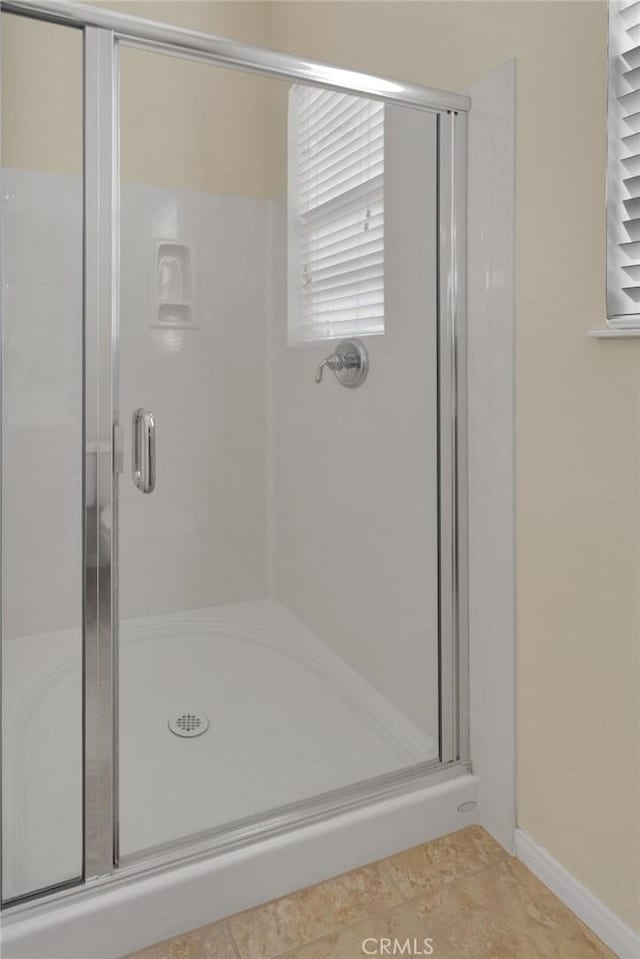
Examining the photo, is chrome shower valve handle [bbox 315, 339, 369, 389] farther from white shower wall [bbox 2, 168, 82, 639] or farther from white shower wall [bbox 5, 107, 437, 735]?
white shower wall [bbox 2, 168, 82, 639]

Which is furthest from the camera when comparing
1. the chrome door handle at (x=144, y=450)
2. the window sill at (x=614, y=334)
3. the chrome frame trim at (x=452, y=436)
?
the chrome frame trim at (x=452, y=436)

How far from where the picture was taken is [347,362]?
58.3 inches

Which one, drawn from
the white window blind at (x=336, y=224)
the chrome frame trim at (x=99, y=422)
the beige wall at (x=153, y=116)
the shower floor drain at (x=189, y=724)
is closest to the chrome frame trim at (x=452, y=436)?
the white window blind at (x=336, y=224)

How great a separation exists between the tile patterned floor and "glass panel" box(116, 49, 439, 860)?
169mm

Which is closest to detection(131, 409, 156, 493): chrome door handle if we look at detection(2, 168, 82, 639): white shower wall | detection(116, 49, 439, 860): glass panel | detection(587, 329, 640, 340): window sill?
detection(116, 49, 439, 860): glass panel

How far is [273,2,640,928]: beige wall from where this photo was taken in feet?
3.52

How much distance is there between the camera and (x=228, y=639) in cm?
148

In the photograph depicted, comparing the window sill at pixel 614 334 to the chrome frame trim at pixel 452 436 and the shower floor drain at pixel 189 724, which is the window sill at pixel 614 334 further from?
the shower floor drain at pixel 189 724

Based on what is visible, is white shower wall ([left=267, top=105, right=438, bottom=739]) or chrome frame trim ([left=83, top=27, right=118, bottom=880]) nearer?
chrome frame trim ([left=83, top=27, right=118, bottom=880])

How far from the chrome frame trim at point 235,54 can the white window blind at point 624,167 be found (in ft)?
1.27

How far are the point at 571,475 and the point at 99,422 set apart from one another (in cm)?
82

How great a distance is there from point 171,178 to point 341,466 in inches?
27.4

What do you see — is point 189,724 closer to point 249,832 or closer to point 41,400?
point 249,832

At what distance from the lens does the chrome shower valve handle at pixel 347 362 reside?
4.84 ft
